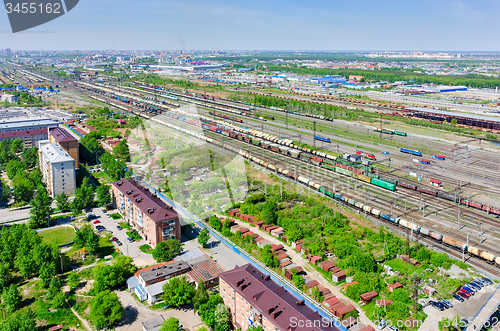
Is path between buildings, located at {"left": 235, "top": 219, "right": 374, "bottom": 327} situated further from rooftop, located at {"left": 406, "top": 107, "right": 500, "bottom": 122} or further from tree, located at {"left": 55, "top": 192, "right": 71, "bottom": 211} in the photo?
rooftop, located at {"left": 406, "top": 107, "right": 500, "bottom": 122}

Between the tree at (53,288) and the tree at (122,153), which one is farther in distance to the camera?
the tree at (122,153)

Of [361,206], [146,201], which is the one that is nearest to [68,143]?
[146,201]

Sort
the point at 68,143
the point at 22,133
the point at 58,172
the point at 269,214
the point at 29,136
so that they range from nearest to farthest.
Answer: the point at 269,214, the point at 58,172, the point at 68,143, the point at 22,133, the point at 29,136

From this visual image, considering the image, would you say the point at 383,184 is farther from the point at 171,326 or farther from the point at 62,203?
the point at 62,203

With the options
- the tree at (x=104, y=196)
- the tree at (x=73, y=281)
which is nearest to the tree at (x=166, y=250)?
the tree at (x=73, y=281)

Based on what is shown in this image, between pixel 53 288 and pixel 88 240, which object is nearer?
pixel 53 288

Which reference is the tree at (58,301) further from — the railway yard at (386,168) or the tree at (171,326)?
the railway yard at (386,168)

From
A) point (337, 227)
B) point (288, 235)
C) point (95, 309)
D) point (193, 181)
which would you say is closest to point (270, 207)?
point (288, 235)

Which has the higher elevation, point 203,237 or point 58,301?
point 203,237
